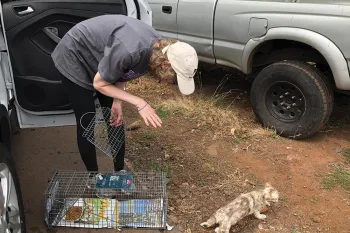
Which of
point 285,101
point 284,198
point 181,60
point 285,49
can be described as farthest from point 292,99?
point 181,60

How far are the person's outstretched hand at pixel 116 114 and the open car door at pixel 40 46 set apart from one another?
33 cm

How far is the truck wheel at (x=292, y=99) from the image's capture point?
12.9ft

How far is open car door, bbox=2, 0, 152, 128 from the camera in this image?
9.16 feet

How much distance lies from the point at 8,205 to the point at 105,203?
808mm

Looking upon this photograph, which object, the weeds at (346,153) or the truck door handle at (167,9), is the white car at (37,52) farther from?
the weeds at (346,153)

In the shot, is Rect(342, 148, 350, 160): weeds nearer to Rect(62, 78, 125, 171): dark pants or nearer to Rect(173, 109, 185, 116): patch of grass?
Rect(173, 109, 185, 116): patch of grass

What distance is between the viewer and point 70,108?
3.12 m

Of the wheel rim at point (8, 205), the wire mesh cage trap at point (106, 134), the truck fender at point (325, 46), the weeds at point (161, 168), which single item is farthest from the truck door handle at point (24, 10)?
the truck fender at point (325, 46)

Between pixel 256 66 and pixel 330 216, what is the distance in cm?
205

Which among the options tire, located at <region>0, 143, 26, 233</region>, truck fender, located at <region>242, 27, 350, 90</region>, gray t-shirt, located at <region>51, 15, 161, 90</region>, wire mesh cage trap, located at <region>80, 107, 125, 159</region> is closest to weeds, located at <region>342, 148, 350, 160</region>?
truck fender, located at <region>242, 27, 350, 90</region>

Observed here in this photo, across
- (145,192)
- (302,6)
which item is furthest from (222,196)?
(302,6)

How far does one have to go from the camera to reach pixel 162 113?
15.9ft

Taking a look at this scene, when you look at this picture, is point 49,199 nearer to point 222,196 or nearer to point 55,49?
point 55,49

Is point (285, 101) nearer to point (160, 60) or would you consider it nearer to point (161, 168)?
point (161, 168)
